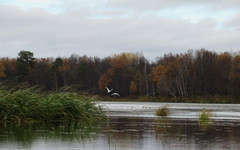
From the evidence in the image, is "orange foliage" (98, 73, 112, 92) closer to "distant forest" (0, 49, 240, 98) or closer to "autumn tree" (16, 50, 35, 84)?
"distant forest" (0, 49, 240, 98)

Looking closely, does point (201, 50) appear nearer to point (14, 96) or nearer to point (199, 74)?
point (199, 74)

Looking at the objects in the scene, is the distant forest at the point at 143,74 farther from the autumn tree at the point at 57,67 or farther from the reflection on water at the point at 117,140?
the reflection on water at the point at 117,140

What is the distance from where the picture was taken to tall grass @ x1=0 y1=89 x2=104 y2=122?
23406 mm

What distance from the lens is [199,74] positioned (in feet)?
371

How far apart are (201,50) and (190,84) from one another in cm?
1089

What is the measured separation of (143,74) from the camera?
415ft

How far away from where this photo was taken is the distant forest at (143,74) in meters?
109

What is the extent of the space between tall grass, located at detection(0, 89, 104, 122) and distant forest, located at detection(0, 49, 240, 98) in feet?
233

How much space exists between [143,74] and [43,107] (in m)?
103

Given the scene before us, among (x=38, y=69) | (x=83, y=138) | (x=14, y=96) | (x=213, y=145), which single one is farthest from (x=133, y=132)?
(x=38, y=69)

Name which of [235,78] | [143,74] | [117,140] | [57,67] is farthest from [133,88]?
[117,140]

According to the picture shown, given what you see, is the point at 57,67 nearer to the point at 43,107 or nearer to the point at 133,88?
the point at 133,88

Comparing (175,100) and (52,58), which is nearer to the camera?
(175,100)

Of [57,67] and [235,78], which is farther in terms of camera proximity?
[57,67]
